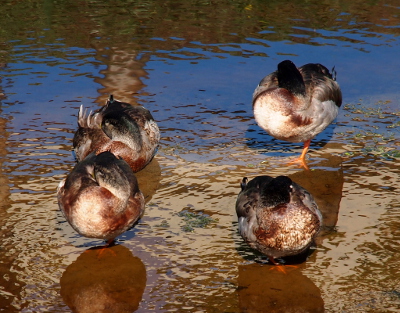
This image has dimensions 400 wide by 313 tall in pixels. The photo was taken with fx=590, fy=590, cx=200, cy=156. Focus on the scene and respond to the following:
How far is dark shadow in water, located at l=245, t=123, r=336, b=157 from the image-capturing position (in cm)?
832

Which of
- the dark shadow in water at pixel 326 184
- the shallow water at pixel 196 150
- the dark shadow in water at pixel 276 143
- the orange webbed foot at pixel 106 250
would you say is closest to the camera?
the shallow water at pixel 196 150

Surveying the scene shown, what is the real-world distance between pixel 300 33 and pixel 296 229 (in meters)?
7.88

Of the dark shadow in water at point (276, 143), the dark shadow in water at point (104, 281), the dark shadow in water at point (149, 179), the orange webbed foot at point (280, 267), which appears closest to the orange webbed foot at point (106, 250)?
the dark shadow in water at point (104, 281)

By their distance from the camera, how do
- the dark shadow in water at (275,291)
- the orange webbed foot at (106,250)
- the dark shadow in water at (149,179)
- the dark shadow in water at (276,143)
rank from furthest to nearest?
the dark shadow in water at (276,143) → the dark shadow in water at (149,179) → the orange webbed foot at (106,250) → the dark shadow in water at (275,291)

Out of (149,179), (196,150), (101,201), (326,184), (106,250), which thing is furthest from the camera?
(196,150)

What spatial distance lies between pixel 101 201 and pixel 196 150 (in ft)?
8.87

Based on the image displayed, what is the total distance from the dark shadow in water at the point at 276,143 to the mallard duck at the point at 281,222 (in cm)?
262

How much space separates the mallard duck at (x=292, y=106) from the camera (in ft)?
24.8

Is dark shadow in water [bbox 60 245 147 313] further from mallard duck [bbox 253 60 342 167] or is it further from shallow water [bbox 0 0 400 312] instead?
mallard duck [bbox 253 60 342 167]

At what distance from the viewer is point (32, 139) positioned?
8406mm

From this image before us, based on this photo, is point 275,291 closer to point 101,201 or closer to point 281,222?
point 281,222

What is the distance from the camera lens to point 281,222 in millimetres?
5438

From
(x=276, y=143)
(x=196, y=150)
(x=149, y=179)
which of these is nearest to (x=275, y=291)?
(x=149, y=179)

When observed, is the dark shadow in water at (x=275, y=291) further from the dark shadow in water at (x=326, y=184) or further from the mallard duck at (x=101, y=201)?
the mallard duck at (x=101, y=201)
